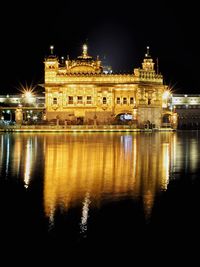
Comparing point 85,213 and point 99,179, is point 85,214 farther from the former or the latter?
point 99,179

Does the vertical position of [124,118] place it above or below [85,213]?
above

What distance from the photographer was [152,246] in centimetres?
825

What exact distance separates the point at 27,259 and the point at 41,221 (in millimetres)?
2028

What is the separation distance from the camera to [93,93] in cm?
7206

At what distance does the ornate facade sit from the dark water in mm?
52819

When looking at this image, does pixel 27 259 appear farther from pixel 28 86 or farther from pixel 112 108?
pixel 28 86

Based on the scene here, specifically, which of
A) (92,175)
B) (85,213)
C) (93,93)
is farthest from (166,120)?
(85,213)

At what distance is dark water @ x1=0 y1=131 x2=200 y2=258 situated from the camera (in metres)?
8.48

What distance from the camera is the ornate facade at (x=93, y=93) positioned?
71625 millimetres

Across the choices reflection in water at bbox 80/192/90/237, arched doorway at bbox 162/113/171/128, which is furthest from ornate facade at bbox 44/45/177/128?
reflection in water at bbox 80/192/90/237

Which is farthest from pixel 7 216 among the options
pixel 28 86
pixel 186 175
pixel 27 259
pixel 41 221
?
pixel 28 86

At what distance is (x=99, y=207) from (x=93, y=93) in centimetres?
6156

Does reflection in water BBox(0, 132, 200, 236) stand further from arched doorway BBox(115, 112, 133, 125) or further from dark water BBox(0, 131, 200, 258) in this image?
arched doorway BBox(115, 112, 133, 125)

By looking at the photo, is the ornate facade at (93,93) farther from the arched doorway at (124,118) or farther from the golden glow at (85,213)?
the golden glow at (85,213)
